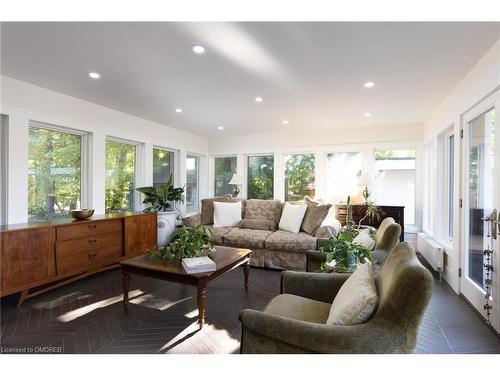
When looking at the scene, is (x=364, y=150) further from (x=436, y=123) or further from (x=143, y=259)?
(x=143, y=259)

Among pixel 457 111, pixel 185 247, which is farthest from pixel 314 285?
pixel 457 111

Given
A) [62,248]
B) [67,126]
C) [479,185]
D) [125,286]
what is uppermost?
[67,126]

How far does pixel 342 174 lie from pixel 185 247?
13.5 ft

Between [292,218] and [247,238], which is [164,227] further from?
[292,218]

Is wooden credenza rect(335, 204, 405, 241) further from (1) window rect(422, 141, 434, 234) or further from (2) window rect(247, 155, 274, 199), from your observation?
(2) window rect(247, 155, 274, 199)

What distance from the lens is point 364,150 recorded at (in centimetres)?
549

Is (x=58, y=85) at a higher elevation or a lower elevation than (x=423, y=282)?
higher

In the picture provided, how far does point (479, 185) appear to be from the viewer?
2764mm

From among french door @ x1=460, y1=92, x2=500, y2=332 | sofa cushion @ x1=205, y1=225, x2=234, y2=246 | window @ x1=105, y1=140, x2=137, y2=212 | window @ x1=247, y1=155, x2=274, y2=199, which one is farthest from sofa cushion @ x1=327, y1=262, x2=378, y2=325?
window @ x1=247, y1=155, x2=274, y2=199

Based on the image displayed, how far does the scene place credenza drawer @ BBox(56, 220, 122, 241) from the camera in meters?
3.09

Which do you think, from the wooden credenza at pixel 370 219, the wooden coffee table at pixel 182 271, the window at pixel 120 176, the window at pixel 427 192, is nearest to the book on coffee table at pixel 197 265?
the wooden coffee table at pixel 182 271

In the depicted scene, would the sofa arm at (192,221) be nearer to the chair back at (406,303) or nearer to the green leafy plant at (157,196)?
the green leafy plant at (157,196)
